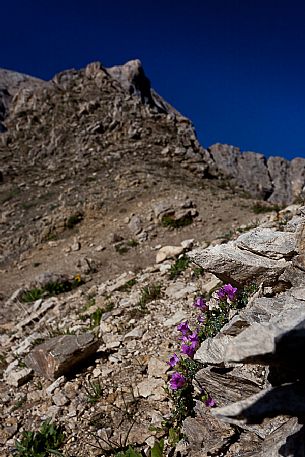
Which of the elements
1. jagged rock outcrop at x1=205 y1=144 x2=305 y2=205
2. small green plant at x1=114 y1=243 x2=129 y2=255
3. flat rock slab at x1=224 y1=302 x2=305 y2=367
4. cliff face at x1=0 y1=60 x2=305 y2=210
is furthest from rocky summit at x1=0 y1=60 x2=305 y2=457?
jagged rock outcrop at x1=205 y1=144 x2=305 y2=205

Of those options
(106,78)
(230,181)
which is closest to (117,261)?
(230,181)

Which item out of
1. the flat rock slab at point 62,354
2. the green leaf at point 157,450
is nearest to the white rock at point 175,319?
the flat rock slab at point 62,354

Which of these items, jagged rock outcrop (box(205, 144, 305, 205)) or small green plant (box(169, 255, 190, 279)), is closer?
small green plant (box(169, 255, 190, 279))

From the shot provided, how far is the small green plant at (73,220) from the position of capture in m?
16.3

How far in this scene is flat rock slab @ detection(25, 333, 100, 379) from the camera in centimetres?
521

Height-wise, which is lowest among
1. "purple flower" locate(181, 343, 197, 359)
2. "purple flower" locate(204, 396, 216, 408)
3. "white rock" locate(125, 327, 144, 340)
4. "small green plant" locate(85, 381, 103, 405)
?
"small green plant" locate(85, 381, 103, 405)

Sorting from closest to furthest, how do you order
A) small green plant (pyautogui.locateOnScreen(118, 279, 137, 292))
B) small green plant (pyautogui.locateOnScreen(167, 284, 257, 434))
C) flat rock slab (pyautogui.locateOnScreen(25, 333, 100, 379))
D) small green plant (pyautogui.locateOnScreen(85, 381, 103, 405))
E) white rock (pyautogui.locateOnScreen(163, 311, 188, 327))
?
small green plant (pyautogui.locateOnScreen(167, 284, 257, 434)) < small green plant (pyautogui.locateOnScreen(85, 381, 103, 405)) < flat rock slab (pyautogui.locateOnScreen(25, 333, 100, 379)) < white rock (pyautogui.locateOnScreen(163, 311, 188, 327)) < small green plant (pyautogui.locateOnScreen(118, 279, 137, 292))

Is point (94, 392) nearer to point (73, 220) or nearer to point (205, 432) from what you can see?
point (205, 432)

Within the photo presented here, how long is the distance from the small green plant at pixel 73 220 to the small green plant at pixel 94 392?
11752 millimetres

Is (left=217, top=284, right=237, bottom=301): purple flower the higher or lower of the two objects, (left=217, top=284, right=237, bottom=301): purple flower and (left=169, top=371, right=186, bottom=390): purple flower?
the higher

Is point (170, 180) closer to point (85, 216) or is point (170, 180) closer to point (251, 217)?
point (85, 216)

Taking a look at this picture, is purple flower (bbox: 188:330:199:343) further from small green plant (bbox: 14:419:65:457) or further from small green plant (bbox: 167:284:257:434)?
small green plant (bbox: 14:419:65:457)

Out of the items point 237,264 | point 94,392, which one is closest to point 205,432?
point 237,264

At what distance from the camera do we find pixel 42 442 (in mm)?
4309
